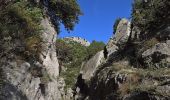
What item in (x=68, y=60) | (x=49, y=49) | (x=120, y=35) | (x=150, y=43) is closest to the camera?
(x=150, y=43)

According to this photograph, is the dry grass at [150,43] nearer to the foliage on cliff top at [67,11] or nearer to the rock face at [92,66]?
the rock face at [92,66]

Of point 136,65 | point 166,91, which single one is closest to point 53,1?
point 136,65

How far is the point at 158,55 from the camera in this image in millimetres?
22156

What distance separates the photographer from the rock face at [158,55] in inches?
844

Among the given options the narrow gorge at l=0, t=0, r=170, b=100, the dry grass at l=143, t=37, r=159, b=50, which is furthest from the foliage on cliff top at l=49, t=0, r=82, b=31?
the dry grass at l=143, t=37, r=159, b=50

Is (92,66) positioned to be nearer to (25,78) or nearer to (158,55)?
(25,78)

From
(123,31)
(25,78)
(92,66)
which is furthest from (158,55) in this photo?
(123,31)

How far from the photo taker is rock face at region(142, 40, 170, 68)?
21.4m

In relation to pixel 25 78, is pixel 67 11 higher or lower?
higher

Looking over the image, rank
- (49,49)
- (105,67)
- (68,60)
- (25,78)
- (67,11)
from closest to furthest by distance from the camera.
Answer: (25,78) < (105,67) < (49,49) < (67,11) < (68,60)

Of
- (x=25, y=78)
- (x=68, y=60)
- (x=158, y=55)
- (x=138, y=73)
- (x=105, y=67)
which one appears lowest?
(x=138, y=73)

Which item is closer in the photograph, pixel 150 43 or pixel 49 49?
pixel 150 43

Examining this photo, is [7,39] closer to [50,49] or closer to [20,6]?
[20,6]

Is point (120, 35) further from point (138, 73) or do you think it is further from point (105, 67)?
point (138, 73)
